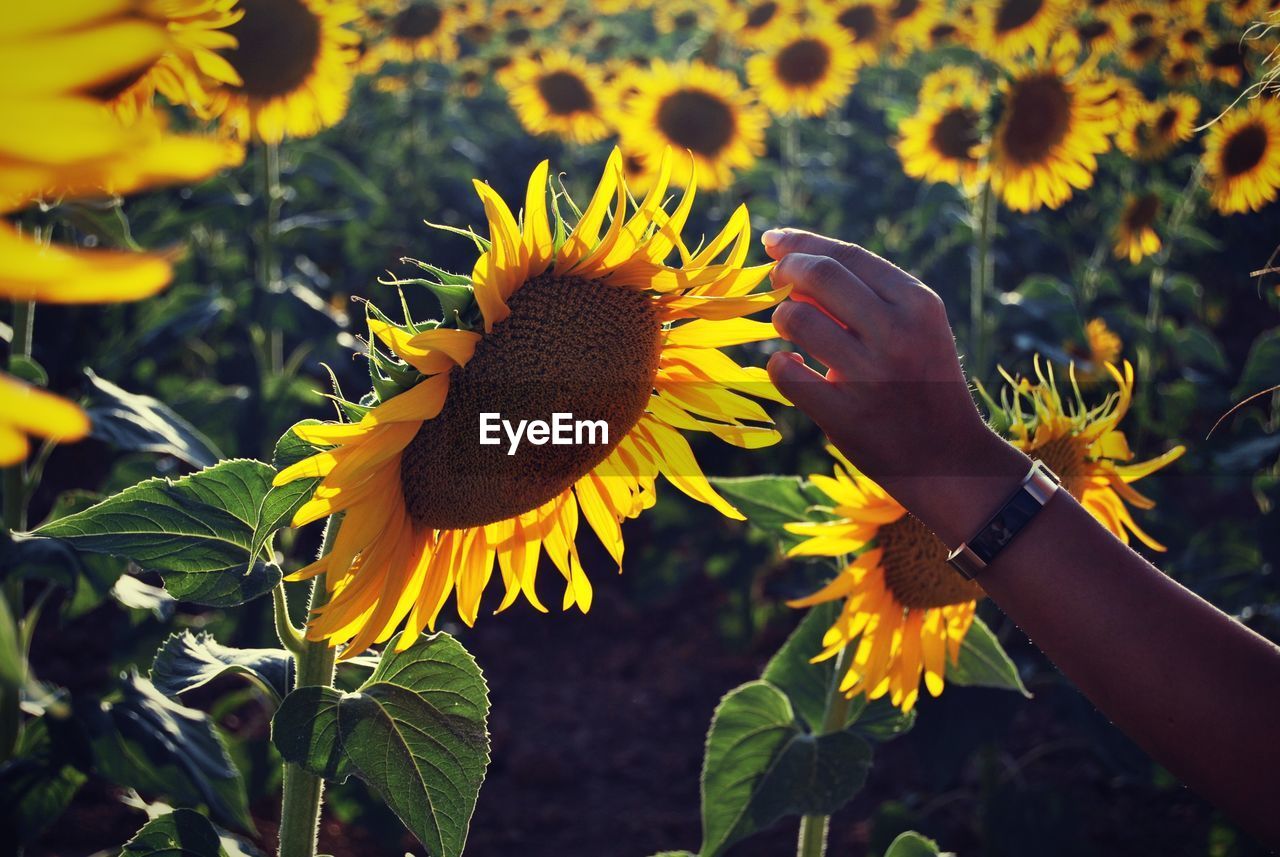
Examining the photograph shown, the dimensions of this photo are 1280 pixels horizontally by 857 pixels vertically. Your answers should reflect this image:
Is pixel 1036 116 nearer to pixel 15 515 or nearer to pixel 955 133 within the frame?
pixel 955 133

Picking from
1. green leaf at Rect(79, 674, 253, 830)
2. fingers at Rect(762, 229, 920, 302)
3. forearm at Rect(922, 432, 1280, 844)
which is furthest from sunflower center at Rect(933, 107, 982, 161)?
green leaf at Rect(79, 674, 253, 830)

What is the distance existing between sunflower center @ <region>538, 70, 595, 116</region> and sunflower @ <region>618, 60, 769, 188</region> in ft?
3.03

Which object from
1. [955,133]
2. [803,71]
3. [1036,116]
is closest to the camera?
[1036,116]

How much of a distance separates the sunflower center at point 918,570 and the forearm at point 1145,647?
37cm

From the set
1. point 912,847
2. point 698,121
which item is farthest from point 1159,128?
point 912,847

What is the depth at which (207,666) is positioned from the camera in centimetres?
120

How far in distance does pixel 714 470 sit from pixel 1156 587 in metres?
2.80

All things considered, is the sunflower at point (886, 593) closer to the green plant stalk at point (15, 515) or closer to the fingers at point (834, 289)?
the fingers at point (834, 289)

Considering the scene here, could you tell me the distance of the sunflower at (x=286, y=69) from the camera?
302cm

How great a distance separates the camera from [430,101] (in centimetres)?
725

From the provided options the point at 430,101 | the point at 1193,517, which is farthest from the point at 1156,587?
the point at 430,101

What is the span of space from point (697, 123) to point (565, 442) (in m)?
4.20

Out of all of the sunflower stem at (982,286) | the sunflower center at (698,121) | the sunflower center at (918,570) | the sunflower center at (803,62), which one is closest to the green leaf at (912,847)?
the sunflower center at (918,570)

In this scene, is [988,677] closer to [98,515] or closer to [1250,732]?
[1250,732]
